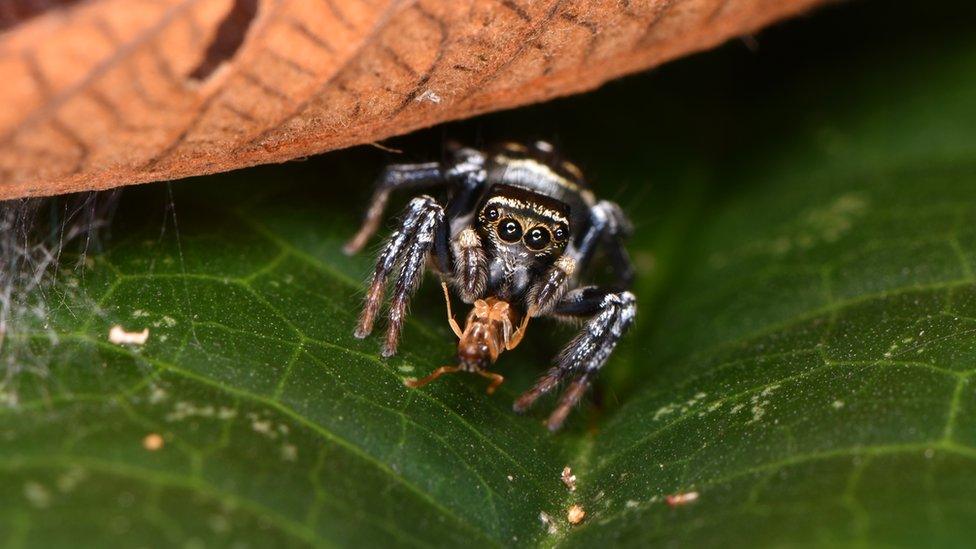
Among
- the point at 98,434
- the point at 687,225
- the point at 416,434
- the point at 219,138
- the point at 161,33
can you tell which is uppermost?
the point at 161,33

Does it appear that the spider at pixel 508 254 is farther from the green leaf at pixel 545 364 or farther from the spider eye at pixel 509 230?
the green leaf at pixel 545 364

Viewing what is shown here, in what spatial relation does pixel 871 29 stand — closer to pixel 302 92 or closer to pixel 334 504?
pixel 302 92

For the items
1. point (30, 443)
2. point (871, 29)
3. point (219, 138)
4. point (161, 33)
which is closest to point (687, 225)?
point (871, 29)

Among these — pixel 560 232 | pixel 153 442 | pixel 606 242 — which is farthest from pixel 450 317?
pixel 153 442

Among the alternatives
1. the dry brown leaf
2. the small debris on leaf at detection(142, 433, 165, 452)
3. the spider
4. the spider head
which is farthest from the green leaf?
the dry brown leaf

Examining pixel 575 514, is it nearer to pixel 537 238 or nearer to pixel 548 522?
pixel 548 522

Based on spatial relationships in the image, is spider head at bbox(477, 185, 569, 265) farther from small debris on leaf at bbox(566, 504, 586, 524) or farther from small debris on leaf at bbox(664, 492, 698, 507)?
small debris on leaf at bbox(664, 492, 698, 507)

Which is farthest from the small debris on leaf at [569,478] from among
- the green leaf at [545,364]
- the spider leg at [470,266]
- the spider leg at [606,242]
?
the spider leg at [606,242]

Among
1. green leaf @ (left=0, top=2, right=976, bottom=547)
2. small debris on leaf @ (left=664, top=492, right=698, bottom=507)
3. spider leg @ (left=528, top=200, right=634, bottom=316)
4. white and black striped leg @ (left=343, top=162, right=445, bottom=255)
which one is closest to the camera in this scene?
green leaf @ (left=0, top=2, right=976, bottom=547)
